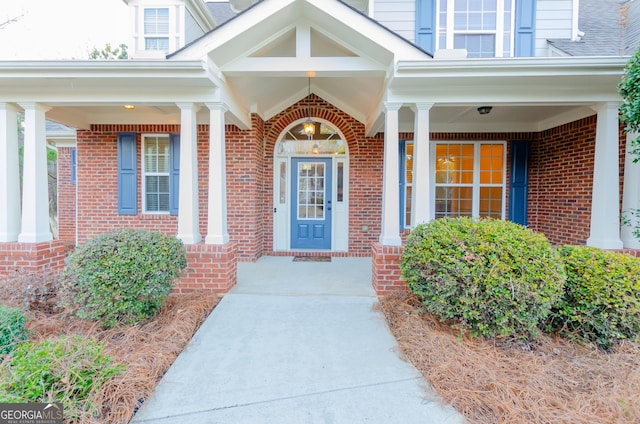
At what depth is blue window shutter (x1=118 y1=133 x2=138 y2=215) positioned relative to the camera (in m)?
6.33

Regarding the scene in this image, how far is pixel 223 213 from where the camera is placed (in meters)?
4.46

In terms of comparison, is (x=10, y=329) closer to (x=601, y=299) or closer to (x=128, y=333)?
(x=128, y=333)

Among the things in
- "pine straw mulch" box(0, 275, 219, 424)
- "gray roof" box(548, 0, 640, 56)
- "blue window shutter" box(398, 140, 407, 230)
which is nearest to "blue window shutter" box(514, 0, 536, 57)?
"gray roof" box(548, 0, 640, 56)

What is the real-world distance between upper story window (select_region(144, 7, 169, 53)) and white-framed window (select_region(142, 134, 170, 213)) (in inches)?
70.3

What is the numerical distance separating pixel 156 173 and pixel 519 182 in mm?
7646

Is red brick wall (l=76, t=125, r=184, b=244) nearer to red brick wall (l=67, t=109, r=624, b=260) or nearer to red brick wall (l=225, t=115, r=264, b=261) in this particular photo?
red brick wall (l=67, t=109, r=624, b=260)

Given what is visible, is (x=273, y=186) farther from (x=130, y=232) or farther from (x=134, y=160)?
(x=130, y=232)

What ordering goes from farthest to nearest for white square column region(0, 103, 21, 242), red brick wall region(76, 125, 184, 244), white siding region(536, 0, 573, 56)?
red brick wall region(76, 125, 184, 244) < white siding region(536, 0, 573, 56) < white square column region(0, 103, 21, 242)

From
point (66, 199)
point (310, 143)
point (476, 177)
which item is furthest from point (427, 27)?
point (66, 199)

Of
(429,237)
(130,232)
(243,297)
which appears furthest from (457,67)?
(130,232)

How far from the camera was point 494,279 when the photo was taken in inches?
110

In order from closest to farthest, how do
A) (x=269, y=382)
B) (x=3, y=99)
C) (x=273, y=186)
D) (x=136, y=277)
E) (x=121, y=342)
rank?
(x=269, y=382) → (x=121, y=342) → (x=136, y=277) → (x=3, y=99) → (x=273, y=186)

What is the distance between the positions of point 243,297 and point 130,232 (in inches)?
61.7

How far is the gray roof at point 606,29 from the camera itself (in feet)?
16.2
